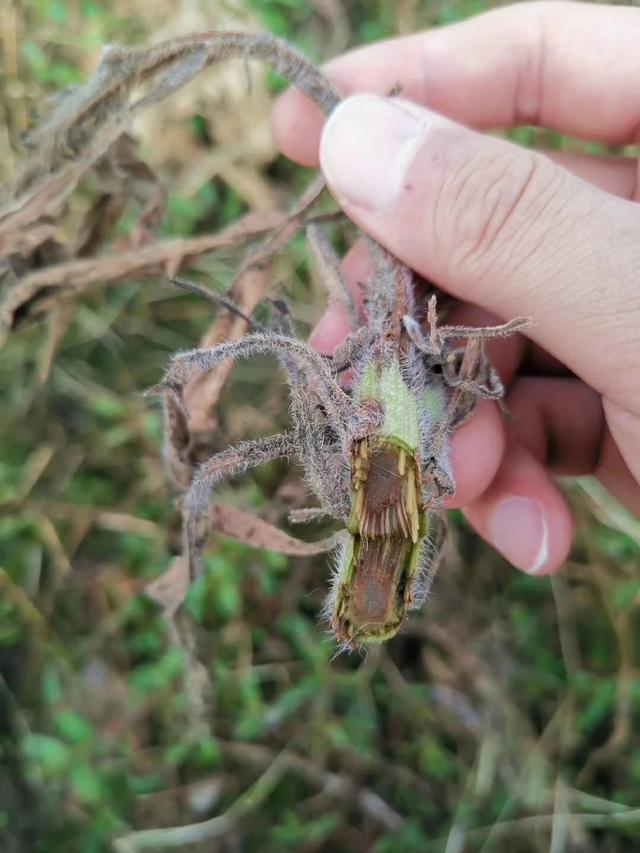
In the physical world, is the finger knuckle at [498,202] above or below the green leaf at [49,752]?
above

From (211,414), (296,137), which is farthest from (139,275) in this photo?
(296,137)

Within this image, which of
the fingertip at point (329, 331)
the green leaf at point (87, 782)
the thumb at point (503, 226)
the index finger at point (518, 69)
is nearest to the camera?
the thumb at point (503, 226)

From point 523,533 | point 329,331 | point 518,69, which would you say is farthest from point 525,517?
point 518,69

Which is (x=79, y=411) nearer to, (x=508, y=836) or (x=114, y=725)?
(x=114, y=725)

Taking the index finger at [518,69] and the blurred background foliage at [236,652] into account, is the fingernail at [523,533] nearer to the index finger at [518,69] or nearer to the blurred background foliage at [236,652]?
the blurred background foliage at [236,652]

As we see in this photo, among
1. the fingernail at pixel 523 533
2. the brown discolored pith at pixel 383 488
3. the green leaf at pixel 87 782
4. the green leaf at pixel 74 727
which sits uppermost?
the brown discolored pith at pixel 383 488

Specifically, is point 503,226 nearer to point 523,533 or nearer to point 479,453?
point 479,453

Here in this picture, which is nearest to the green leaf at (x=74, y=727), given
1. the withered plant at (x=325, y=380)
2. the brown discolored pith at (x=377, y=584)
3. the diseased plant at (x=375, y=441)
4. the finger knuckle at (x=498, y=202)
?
the withered plant at (x=325, y=380)
